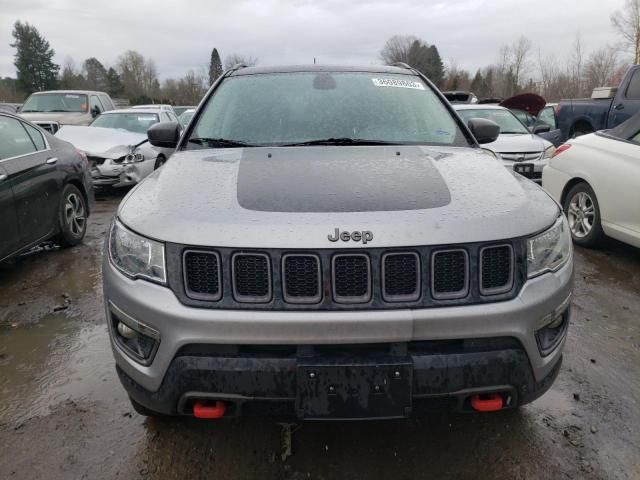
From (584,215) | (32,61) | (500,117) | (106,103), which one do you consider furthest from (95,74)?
(584,215)

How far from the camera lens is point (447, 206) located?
6.51 ft

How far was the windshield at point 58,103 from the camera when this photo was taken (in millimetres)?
12750

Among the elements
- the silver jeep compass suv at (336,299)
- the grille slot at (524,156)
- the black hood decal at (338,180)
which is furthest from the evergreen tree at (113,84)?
the silver jeep compass suv at (336,299)

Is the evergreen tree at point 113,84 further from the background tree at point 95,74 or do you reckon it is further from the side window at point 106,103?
the side window at point 106,103

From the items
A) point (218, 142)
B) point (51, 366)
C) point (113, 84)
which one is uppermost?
point (113, 84)

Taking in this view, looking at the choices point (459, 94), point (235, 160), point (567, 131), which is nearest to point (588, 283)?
point (235, 160)

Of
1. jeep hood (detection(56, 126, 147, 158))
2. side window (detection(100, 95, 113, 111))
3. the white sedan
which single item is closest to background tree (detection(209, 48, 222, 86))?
side window (detection(100, 95, 113, 111))

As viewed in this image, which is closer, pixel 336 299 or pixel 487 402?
pixel 336 299

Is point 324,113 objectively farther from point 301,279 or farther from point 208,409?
point 208,409

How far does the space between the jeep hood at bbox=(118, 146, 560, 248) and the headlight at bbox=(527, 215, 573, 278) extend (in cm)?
5

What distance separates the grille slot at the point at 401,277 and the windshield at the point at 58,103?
12961 mm

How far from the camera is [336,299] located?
1824 mm

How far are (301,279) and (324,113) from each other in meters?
1.50

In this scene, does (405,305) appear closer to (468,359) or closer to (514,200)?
(468,359)
